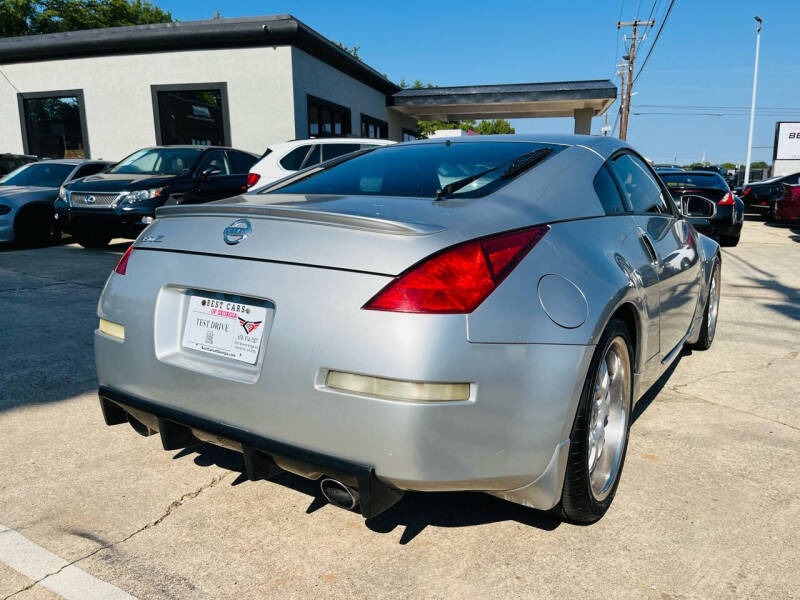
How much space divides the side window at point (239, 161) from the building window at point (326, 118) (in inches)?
172

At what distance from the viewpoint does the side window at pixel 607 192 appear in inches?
109

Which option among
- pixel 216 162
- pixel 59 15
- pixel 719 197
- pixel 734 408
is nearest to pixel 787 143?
pixel 719 197

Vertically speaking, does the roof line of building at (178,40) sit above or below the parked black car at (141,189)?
above

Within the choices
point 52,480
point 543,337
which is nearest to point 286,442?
point 543,337

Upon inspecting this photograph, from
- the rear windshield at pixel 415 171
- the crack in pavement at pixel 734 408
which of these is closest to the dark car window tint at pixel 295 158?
the rear windshield at pixel 415 171

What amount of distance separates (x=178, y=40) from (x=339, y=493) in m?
15.2

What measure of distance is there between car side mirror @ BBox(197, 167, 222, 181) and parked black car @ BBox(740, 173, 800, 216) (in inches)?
559

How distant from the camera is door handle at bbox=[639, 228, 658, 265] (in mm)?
2932

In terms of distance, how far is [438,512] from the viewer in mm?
2535

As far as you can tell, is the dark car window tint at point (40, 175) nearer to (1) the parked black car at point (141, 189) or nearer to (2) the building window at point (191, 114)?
(1) the parked black car at point (141, 189)

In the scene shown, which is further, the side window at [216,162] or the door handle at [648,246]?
the side window at [216,162]

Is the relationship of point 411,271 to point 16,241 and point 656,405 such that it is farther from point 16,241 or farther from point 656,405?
point 16,241

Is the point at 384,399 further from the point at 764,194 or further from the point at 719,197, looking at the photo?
the point at 764,194

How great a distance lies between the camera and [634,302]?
2551 millimetres
